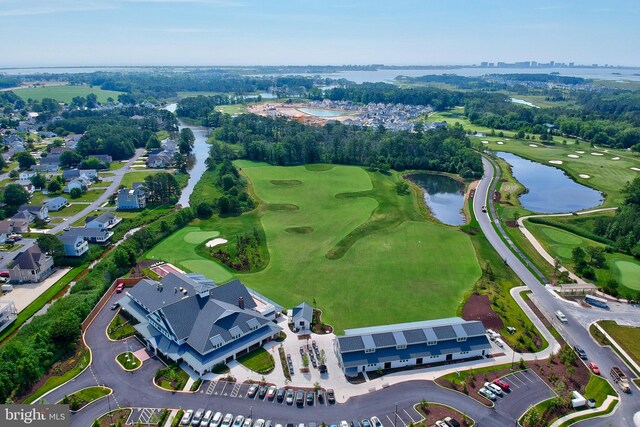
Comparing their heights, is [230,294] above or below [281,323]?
above

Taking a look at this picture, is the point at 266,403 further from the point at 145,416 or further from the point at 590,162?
the point at 590,162

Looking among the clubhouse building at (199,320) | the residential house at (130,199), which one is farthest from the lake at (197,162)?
the clubhouse building at (199,320)

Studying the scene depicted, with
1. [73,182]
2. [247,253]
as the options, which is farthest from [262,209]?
[73,182]

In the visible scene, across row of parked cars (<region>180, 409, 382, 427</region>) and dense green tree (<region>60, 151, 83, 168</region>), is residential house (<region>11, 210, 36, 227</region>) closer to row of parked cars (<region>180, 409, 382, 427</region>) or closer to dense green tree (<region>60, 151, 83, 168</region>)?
dense green tree (<region>60, 151, 83, 168</region>)

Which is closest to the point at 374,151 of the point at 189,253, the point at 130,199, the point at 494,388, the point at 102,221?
the point at 130,199

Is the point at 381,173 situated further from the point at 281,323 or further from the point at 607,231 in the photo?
the point at 281,323
